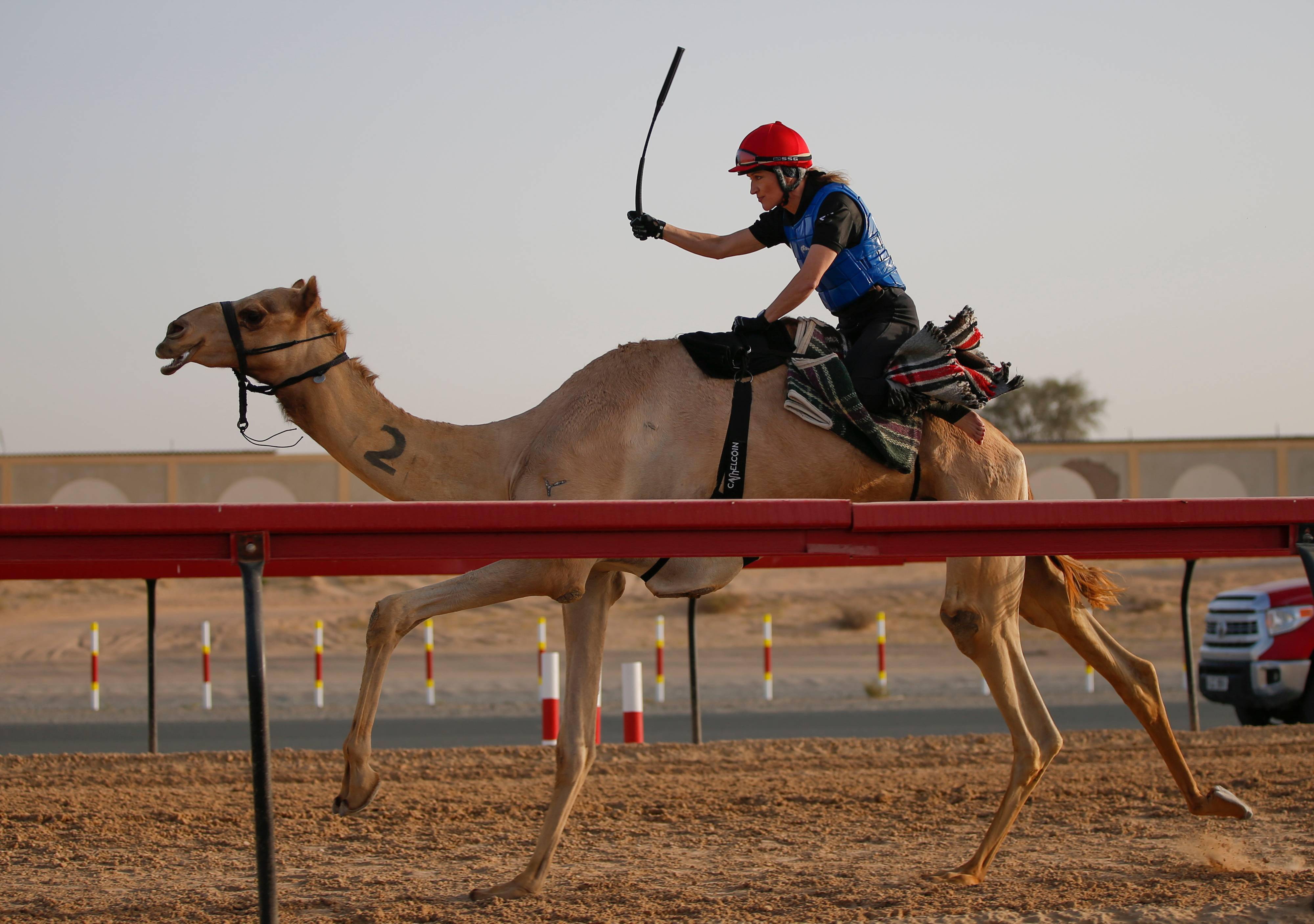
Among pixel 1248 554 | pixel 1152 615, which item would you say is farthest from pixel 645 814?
pixel 1152 615

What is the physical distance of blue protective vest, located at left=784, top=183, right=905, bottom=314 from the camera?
223 inches

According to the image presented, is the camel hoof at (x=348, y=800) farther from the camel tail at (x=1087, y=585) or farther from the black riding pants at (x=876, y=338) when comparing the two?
the camel tail at (x=1087, y=585)

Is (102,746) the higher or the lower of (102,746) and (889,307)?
the lower

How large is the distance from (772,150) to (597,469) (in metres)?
1.58

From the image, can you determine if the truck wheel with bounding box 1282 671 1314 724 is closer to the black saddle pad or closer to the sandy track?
the sandy track

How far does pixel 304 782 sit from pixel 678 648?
60.9ft

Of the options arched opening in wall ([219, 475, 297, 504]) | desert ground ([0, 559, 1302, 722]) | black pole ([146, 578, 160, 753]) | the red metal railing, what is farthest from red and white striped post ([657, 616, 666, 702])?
arched opening in wall ([219, 475, 297, 504])

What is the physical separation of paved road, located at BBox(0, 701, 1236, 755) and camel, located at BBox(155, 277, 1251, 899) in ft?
24.4

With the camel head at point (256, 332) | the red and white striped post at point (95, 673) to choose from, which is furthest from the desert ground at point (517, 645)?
the camel head at point (256, 332)

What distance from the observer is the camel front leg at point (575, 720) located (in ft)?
16.9

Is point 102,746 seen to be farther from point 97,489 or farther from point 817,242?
point 97,489

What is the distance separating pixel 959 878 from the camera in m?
5.36

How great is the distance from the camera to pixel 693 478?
211 inches

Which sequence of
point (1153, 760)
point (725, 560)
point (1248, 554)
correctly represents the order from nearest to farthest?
point (1248, 554) < point (725, 560) < point (1153, 760)
